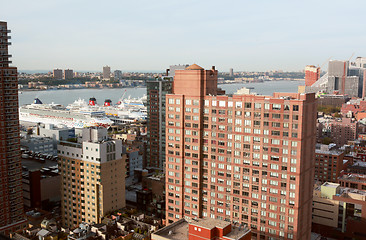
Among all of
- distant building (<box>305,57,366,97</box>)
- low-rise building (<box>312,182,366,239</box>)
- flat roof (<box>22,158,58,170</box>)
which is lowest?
low-rise building (<box>312,182,366,239</box>)

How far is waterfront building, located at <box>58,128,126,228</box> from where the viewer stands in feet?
97.8

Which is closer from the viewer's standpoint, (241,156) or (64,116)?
(241,156)

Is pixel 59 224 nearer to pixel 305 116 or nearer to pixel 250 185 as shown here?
pixel 250 185

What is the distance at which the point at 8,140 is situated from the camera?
100 feet

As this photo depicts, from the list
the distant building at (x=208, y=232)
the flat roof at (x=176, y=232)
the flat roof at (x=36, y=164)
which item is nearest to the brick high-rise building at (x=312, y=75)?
the flat roof at (x=36, y=164)

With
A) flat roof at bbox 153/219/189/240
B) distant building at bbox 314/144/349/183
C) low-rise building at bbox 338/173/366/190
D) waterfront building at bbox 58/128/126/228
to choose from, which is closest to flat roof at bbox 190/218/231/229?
flat roof at bbox 153/219/189/240

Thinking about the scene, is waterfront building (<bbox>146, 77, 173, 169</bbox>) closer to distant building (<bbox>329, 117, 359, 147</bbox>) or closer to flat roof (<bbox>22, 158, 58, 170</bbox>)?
flat roof (<bbox>22, 158, 58, 170</bbox>)

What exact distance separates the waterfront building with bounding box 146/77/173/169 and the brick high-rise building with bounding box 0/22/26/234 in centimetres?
2198

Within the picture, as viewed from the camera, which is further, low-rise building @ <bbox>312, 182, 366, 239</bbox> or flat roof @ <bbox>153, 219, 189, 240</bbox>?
low-rise building @ <bbox>312, 182, 366, 239</bbox>

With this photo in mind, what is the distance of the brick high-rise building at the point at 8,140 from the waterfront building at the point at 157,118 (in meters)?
22.0

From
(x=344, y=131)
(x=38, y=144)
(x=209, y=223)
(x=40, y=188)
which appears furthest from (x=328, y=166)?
(x=38, y=144)

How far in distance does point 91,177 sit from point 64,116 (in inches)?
2439

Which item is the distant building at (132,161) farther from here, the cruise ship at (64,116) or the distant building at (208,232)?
the cruise ship at (64,116)

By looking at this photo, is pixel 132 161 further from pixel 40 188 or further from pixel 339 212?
pixel 339 212
